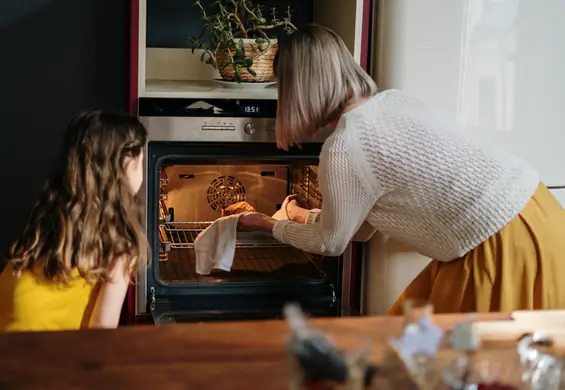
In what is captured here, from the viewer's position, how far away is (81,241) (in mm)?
1718

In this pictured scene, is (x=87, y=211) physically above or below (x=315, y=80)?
below

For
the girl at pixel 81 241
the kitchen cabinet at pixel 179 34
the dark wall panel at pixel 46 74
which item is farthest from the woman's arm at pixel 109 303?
the dark wall panel at pixel 46 74

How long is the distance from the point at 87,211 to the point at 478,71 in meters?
1.12

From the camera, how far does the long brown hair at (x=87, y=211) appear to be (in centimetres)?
169

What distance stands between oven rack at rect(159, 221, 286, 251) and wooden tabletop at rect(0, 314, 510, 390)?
1166mm

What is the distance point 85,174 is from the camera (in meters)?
1.75

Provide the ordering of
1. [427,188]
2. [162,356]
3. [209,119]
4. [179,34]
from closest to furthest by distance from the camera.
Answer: [162,356] < [427,188] < [209,119] < [179,34]

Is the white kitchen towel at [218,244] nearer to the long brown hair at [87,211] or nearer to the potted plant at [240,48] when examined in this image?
the potted plant at [240,48]

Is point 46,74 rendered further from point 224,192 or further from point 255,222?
point 255,222

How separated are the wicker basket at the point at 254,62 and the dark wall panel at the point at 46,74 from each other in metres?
0.49

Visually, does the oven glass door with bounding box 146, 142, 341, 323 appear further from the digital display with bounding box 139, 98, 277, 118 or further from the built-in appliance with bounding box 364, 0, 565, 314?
the built-in appliance with bounding box 364, 0, 565, 314

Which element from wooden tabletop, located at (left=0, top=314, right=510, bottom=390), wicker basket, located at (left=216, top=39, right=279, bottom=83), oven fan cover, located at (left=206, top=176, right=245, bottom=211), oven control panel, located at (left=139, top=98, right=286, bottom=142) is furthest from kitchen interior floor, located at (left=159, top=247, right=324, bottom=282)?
wooden tabletop, located at (left=0, top=314, right=510, bottom=390)

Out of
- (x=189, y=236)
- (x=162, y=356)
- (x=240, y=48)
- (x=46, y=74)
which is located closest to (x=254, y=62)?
(x=240, y=48)

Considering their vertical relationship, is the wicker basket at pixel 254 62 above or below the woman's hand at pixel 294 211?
above
